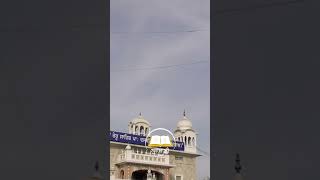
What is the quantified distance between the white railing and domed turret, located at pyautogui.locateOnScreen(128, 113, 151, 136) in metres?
1.15

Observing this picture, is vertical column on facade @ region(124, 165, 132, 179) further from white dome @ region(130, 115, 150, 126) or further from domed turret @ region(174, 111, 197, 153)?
domed turret @ region(174, 111, 197, 153)

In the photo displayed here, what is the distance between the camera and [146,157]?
1672cm

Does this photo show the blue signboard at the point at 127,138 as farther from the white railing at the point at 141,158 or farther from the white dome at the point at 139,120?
the white dome at the point at 139,120

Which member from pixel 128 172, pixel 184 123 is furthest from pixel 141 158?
pixel 184 123

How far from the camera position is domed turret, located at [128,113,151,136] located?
18.4 metres

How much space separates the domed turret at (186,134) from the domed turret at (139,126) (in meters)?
1.44

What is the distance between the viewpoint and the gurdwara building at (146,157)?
16375 millimetres

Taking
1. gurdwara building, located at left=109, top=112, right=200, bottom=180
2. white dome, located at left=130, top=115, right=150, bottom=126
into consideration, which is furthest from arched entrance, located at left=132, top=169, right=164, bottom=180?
white dome, located at left=130, top=115, right=150, bottom=126

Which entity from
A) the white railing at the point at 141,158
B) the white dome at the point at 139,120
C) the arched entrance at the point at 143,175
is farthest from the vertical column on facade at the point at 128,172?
the white dome at the point at 139,120

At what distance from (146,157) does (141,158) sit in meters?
0.24
